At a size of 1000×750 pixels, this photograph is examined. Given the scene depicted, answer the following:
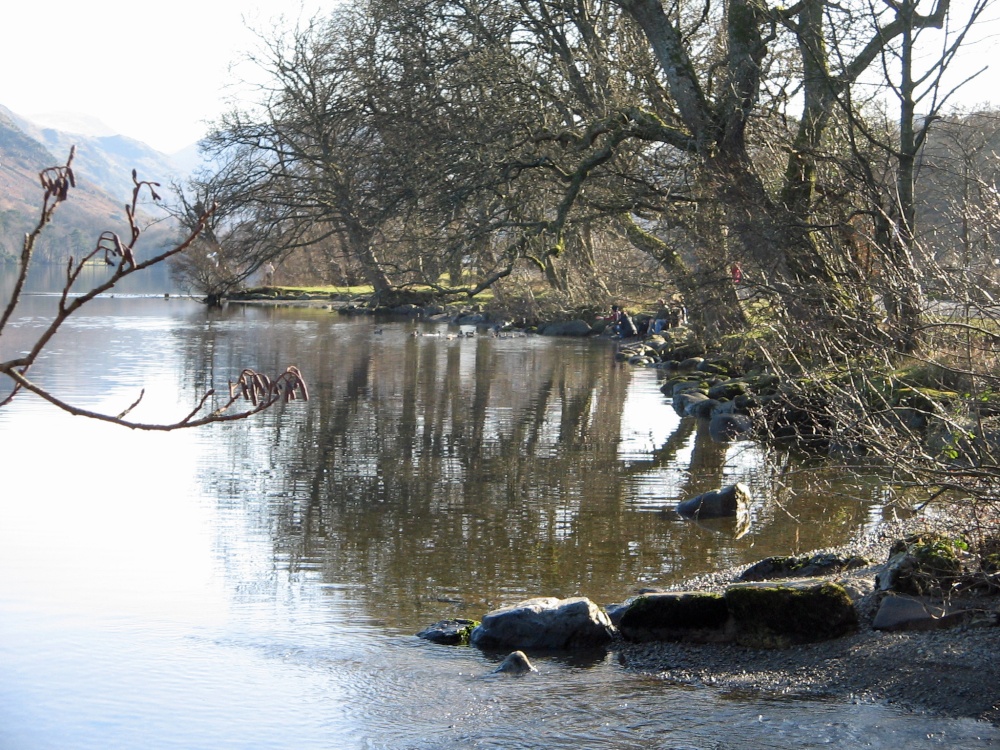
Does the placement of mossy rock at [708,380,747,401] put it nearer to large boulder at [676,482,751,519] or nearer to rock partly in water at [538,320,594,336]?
large boulder at [676,482,751,519]

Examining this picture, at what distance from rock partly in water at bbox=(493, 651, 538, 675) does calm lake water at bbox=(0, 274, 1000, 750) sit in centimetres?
9

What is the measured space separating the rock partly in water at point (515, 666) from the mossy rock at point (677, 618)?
91 centimetres

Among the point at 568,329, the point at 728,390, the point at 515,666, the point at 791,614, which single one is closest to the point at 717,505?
the point at 791,614

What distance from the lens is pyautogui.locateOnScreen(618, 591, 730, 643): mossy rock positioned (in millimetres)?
8352

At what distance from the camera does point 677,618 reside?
27.6 ft

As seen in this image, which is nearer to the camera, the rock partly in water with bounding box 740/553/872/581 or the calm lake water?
the calm lake water

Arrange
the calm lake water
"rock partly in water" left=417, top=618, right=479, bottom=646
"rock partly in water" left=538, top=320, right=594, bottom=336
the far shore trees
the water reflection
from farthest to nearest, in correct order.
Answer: "rock partly in water" left=538, top=320, right=594, bottom=336
the far shore trees
the water reflection
"rock partly in water" left=417, top=618, right=479, bottom=646
the calm lake water

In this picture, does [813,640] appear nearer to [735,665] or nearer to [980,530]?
[735,665]

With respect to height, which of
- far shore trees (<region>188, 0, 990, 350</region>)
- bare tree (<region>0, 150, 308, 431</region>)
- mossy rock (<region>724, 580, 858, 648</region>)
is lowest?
mossy rock (<region>724, 580, 858, 648</region>)

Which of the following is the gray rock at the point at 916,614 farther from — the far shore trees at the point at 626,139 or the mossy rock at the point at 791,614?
the far shore trees at the point at 626,139

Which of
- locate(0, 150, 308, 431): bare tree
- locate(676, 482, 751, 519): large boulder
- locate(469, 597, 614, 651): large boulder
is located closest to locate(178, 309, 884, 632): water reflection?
locate(676, 482, 751, 519): large boulder

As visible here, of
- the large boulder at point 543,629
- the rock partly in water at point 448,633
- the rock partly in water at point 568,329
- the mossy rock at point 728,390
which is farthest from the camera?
the rock partly in water at point 568,329

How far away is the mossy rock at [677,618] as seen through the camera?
8.35 metres

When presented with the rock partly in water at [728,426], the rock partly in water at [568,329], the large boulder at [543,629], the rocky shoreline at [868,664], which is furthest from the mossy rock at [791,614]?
the rock partly in water at [568,329]
